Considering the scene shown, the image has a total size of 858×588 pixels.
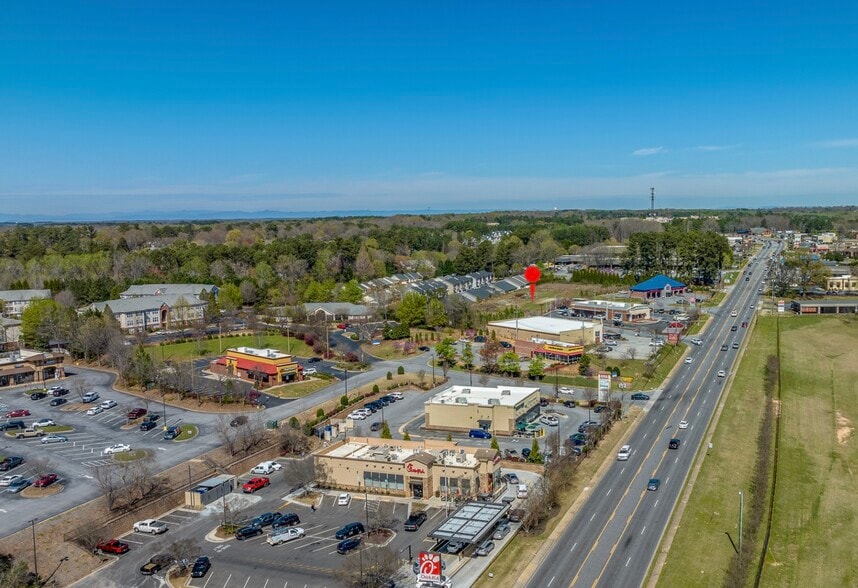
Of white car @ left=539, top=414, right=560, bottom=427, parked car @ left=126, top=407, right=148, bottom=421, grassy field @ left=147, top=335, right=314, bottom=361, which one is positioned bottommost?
white car @ left=539, top=414, right=560, bottom=427

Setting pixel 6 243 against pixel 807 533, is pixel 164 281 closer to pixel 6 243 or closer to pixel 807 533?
pixel 6 243

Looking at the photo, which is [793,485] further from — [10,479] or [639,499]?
[10,479]

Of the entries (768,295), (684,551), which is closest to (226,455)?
(684,551)

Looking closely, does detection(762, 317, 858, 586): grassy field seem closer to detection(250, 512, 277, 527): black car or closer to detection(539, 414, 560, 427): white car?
detection(539, 414, 560, 427): white car

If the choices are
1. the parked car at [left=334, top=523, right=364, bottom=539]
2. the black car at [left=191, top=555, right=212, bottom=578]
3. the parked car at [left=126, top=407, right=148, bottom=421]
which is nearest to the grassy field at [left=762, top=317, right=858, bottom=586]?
the parked car at [left=334, top=523, right=364, bottom=539]

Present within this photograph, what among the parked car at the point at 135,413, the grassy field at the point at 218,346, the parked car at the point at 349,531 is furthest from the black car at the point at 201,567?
Answer: the grassy field at the point at 218,346

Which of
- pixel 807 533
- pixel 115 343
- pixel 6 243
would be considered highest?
pixel 6 243
